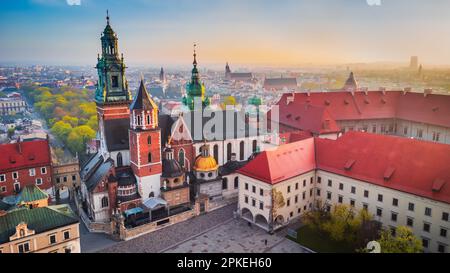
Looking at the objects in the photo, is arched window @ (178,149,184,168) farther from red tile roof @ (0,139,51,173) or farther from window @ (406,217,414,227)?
window @ (406,217,414,227)

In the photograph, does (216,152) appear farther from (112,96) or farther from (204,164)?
(112,96)

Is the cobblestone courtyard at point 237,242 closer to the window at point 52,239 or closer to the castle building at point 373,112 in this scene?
the window at point 52,239

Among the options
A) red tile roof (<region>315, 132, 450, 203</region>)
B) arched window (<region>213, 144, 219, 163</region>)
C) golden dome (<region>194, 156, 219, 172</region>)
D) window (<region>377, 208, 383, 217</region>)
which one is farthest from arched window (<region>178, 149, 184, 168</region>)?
window (<region>377, 208, 383, 217</region>)

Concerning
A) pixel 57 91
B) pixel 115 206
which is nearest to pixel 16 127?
pixel 57 91

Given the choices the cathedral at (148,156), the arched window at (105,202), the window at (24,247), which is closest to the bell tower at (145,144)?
the cathedral at (148,156)

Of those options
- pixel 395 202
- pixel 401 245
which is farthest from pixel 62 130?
pixel 401 245
